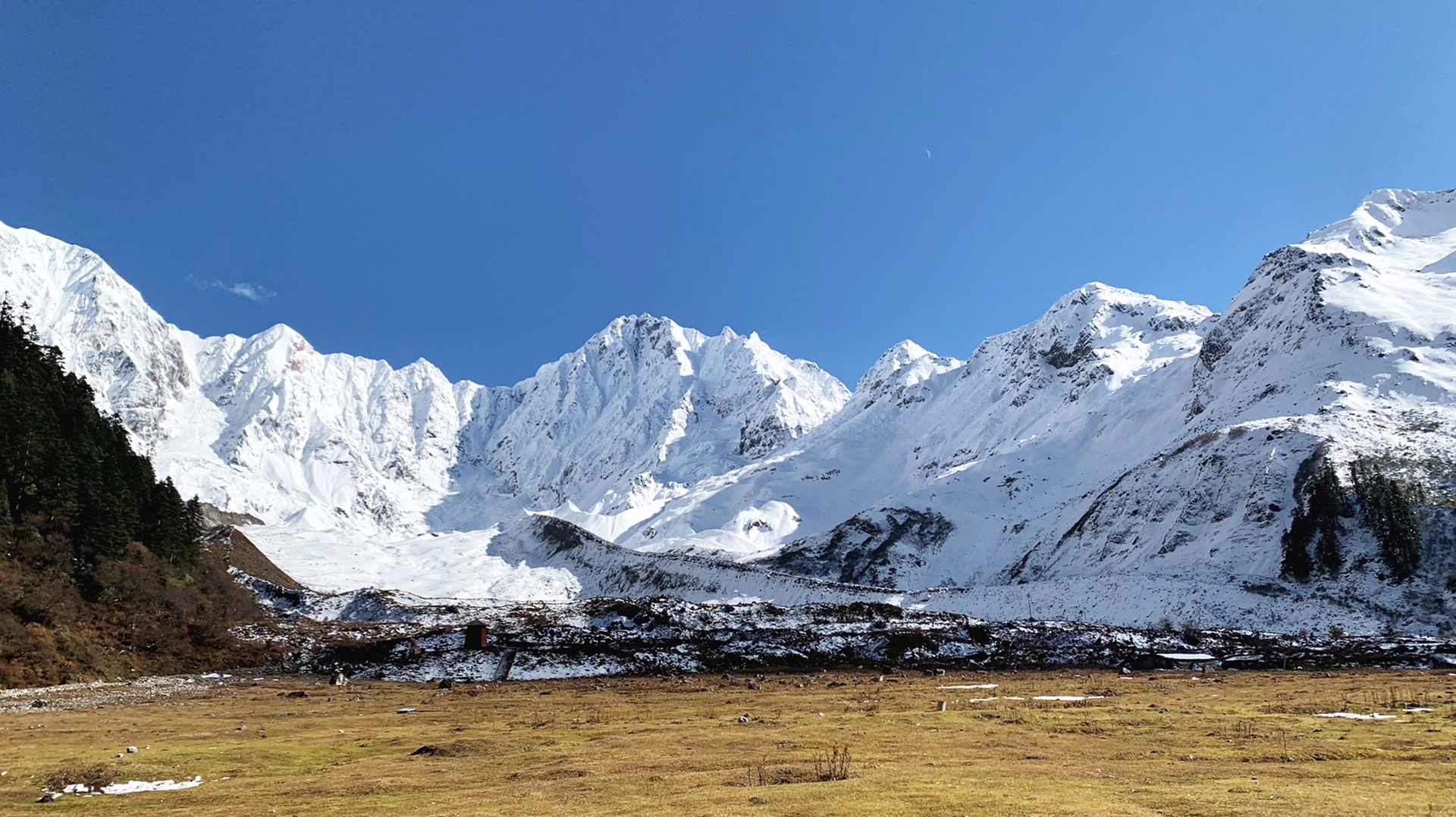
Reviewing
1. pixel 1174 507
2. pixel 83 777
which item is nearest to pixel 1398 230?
pixel 1174 507

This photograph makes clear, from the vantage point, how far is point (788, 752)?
78.2 ft

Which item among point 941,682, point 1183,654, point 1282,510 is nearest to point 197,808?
point 941,682

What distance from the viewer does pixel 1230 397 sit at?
129875 millimetres

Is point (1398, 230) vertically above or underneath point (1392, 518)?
above

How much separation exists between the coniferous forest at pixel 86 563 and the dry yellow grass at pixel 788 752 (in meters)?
17.0

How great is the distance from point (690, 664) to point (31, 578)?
47.0m

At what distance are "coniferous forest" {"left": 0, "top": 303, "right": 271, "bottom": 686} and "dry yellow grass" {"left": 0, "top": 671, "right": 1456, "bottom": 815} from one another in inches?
670

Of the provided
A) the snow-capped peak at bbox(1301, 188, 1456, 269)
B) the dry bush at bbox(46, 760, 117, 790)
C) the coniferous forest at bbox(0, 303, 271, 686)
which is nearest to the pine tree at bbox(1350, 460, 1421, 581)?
the dry bush at bbox(46, 760, 117, 790)

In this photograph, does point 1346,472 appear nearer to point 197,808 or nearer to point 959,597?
point 959,597

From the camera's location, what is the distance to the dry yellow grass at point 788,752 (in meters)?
15.8

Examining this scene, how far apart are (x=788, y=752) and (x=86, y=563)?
65254 mm

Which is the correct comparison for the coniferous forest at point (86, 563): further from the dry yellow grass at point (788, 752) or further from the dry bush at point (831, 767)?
the dry bush at point (831, 767)

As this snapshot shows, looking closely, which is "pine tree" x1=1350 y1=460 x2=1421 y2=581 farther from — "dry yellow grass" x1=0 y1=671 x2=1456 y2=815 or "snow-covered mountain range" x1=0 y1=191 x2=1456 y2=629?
"dry yellow grass" x1=0 y1=671 x2=1456 y2=815

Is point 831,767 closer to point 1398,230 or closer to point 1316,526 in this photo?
point 1316,526
